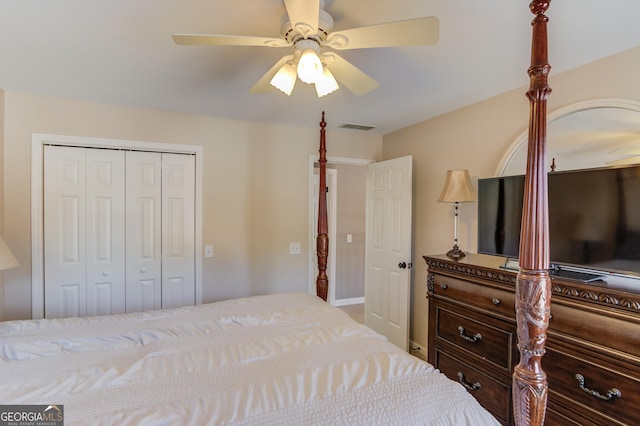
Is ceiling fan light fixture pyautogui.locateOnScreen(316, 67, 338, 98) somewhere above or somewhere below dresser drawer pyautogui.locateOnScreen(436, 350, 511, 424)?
above

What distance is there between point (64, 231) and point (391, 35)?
9.49 feet

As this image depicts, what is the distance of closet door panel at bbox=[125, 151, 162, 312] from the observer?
2900mm

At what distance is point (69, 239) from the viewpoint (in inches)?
107

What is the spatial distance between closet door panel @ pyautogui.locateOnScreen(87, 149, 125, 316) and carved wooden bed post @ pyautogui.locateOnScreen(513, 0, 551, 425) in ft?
9.88

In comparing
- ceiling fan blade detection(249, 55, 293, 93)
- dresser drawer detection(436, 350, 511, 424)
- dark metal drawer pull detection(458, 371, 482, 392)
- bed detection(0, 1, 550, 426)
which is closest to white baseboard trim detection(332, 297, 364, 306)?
dresser drawer detection(436, 350, 511, 424)

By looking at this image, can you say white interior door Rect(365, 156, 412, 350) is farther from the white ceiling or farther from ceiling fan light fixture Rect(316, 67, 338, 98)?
ceiling fan light fixture Rect(316, 67, 338, 98)

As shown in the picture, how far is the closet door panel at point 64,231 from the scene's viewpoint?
104 inches

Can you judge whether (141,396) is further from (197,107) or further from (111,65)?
(197,107)

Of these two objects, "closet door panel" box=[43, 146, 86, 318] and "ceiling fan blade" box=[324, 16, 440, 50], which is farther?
"closet door panel" box=[43, 146, 86, 318]

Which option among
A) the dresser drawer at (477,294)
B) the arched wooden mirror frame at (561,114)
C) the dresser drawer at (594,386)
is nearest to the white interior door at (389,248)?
the dresser drawer at (477,294)

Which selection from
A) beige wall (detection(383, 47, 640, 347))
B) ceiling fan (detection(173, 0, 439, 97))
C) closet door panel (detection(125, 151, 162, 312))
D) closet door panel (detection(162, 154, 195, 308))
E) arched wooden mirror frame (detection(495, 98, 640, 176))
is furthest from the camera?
closet door panel (detection(162, 154, 195, 308))

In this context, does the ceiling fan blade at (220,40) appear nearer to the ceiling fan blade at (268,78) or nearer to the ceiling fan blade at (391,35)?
the ceiling fan blade at (268,78)

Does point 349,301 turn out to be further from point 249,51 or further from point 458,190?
point 249,51

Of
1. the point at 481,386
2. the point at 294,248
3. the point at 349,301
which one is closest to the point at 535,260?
the point at 481,386
